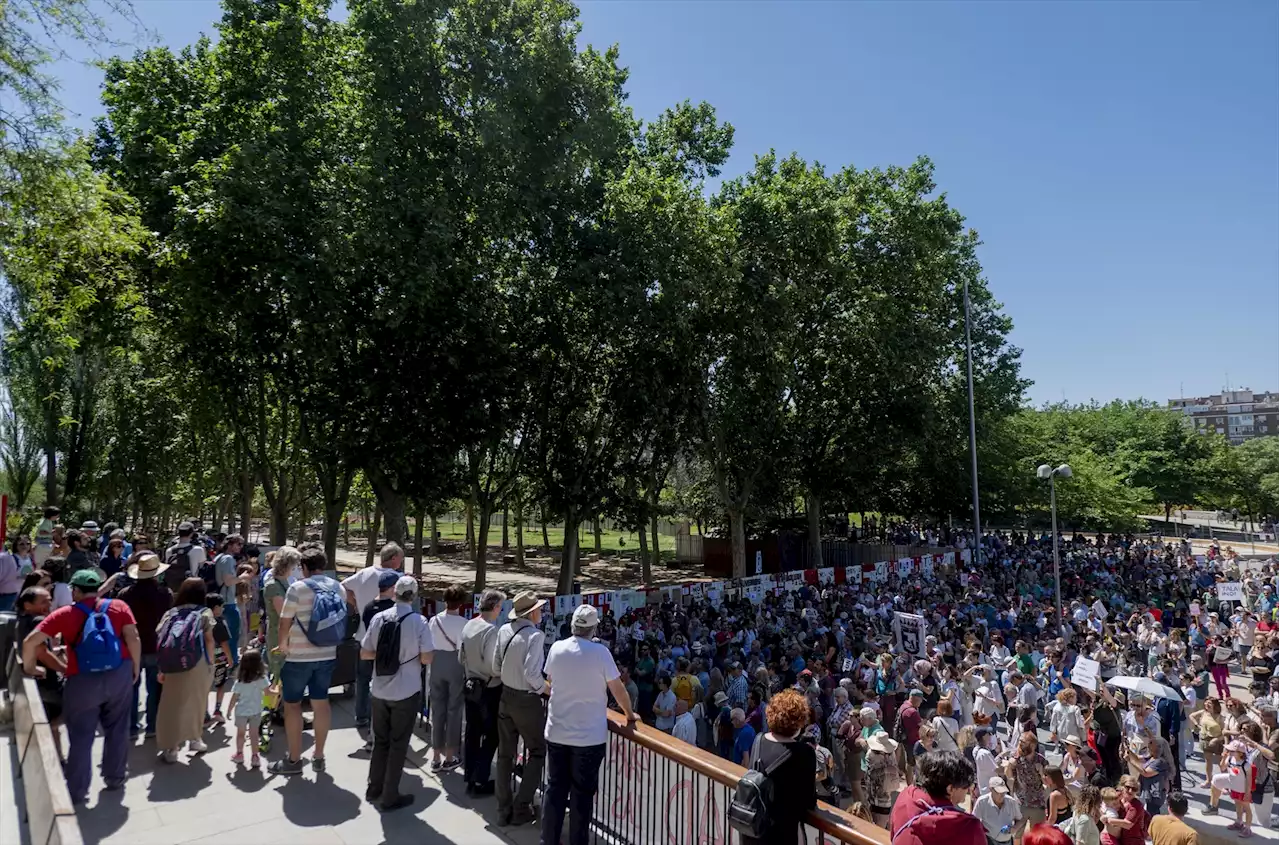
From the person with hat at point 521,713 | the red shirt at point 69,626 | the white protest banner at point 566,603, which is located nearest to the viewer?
the person with hat at point 521,713

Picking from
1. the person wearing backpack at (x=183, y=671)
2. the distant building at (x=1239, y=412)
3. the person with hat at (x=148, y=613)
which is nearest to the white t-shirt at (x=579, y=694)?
the person wearing backpack at (x=183, y=671)

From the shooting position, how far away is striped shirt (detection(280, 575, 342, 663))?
18.8ft

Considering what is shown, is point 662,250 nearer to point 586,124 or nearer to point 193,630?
point 586,124

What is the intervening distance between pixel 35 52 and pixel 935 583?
2379 centimetres

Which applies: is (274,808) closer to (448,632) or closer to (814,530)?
(448,632)

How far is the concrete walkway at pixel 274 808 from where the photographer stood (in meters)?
4.93

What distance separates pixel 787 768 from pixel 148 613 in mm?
5706

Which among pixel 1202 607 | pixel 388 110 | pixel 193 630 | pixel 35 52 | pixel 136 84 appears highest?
pixel 136 84

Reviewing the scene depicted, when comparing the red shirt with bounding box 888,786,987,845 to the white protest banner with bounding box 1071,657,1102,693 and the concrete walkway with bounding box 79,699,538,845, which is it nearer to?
the concrete walkway with bounding box 79,699,538,845

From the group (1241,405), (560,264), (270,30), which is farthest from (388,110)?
(1241,405)

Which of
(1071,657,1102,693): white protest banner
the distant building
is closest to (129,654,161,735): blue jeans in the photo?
(1071,657,1102,693): white protest banner

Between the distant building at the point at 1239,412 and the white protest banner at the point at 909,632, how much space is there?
165m

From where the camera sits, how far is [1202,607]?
20.8 meters

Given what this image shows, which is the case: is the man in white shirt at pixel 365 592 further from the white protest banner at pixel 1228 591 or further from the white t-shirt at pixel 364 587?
the white protest banner at pixel 1228 591
